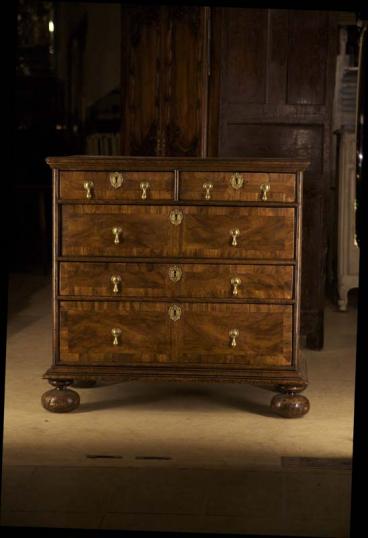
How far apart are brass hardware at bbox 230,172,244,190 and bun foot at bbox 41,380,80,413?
3.59 ft

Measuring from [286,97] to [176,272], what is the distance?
1.94 metres

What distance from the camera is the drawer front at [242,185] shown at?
13.6 ft

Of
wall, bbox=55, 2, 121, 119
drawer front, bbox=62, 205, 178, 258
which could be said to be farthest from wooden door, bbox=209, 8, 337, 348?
wall, bbox=55, 2, 121, 119

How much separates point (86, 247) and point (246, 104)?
1939 mm

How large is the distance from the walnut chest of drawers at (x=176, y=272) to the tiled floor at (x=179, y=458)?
221mm

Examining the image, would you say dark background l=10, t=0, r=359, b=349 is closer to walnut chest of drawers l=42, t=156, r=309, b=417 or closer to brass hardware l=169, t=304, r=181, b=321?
walnut chest of drawers l=42, t=156, r=309, b=417

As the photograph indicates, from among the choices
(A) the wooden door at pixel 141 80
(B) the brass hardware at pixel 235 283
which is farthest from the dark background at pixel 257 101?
(B) the brass hardware at pixel 235 283

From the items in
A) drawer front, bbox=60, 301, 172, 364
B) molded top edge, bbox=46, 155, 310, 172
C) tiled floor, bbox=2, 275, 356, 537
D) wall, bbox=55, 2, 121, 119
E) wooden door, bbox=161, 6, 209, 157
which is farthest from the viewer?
wall, bbox=55, 2, 121, 119

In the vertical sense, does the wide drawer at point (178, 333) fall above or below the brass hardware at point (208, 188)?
below

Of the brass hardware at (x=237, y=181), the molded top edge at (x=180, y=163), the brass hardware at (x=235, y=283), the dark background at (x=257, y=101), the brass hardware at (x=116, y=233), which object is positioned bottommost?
the brass hardware at (x=235, y=283)

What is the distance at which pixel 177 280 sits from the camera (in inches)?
165

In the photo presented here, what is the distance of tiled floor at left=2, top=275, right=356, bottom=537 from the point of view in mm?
2961

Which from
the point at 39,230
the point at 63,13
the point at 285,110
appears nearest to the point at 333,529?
the point at 285,110

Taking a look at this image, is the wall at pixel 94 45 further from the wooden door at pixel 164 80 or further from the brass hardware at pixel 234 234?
the brass hardware at pixel 234 234
